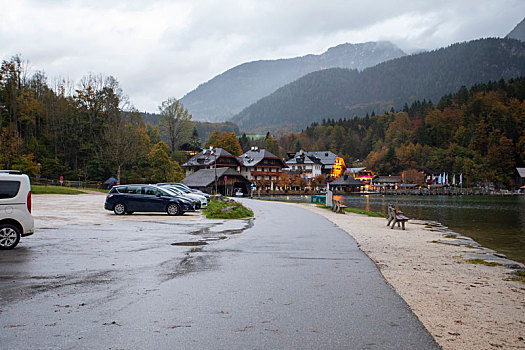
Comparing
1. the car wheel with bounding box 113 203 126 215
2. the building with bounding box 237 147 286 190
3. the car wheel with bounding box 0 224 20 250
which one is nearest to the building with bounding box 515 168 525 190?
the building with bounding box 237 147 286 190

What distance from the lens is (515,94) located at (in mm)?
150625

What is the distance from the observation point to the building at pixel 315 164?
14375 cm

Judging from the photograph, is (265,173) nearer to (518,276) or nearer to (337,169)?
(337,169)

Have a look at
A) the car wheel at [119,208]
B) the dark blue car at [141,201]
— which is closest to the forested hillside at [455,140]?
the dark blue car at [141,201]

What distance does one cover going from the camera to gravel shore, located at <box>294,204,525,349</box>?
5188 millimetres

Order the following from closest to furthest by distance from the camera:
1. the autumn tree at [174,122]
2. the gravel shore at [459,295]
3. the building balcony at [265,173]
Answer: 1. the gravel shore at [459,295]
2. the autumn tree at [174,122]
3. the building balcony at [265,173]

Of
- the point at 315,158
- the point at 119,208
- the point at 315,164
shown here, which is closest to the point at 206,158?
the point at 315,164

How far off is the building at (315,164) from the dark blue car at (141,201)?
373ft

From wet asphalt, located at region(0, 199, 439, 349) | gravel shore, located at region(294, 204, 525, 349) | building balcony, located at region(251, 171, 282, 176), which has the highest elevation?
building balcony, located at region(251, 171, 282, 176)

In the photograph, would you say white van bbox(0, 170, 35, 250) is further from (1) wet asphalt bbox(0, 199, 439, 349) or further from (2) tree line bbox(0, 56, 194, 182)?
Answer: (2) tree line bbox(0, 56, 194, 182)

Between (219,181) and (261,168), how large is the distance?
3483 cm

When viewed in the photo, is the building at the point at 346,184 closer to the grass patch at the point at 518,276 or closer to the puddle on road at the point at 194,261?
the puddle on road at the point at 194,261

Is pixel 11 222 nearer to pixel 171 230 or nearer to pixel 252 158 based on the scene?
pixel 171 230

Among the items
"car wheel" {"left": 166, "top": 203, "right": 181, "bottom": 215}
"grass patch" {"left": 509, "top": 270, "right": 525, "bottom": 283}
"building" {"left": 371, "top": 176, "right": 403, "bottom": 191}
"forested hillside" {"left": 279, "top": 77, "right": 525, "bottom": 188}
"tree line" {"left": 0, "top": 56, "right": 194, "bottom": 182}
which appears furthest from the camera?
"building" {"left": 371, "top": 176, "right": 403, "bottom": 191}
